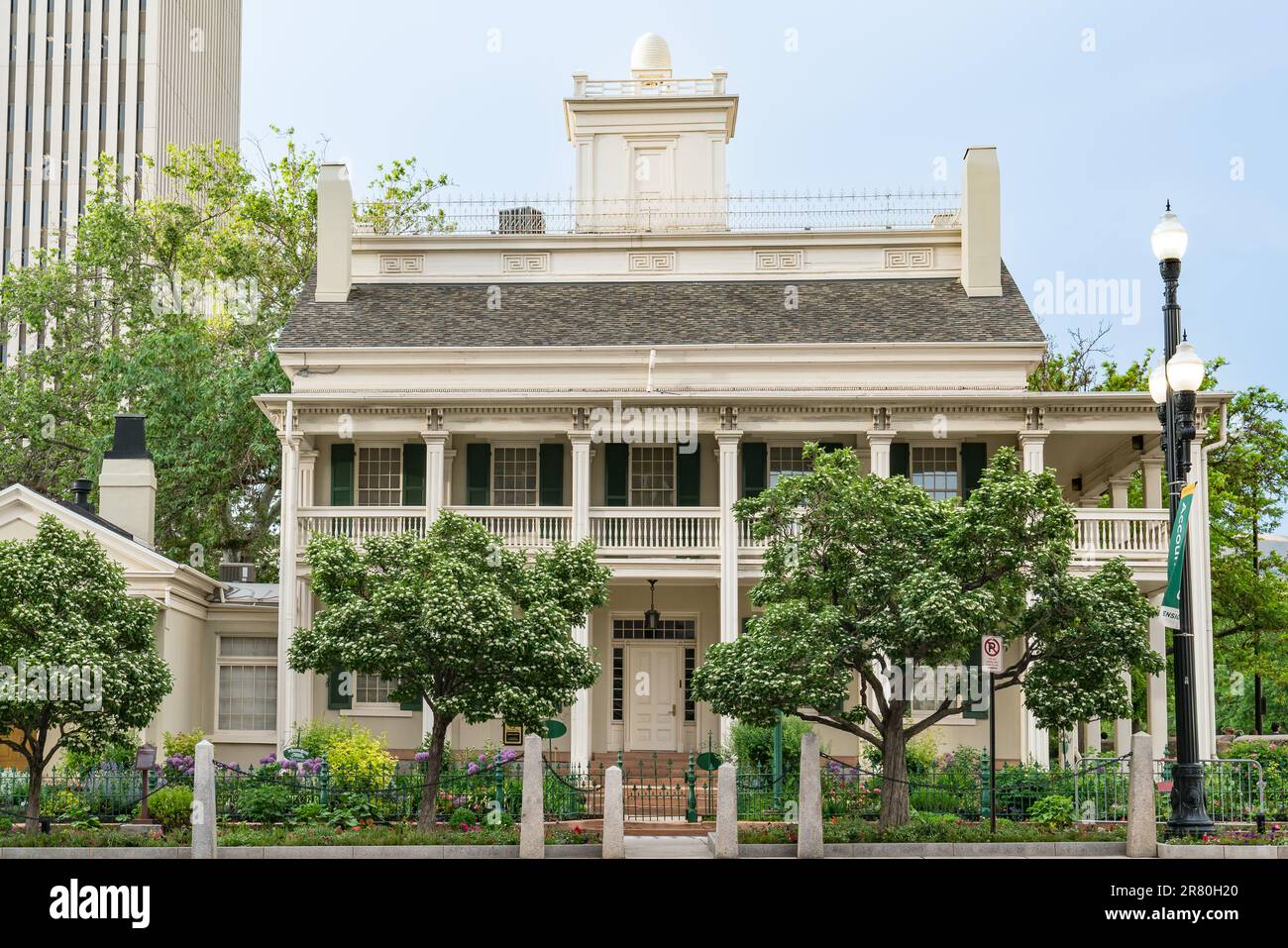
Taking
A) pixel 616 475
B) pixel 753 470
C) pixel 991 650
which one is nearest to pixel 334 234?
pixel 616 475

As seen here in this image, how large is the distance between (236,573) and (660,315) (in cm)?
1048

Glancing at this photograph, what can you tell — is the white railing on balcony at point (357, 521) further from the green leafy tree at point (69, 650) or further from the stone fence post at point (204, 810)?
the stone fence post at point (204, 810)

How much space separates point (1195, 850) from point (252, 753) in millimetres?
18048

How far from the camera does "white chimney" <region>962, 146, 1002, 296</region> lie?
107 ft

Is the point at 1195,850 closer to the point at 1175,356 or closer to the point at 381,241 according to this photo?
the point at 1175,356

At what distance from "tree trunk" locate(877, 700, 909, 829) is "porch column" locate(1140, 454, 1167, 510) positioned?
10882 mm

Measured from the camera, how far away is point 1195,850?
17469 millimetres

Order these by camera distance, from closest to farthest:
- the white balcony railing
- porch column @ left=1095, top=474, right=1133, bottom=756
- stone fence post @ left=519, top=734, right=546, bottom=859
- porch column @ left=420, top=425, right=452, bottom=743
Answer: stone fence post @ left=519, top=734, right=546, bottom=859 < the white balcony railing < porch column @ left=420, top=425, right=452, bottom=743 < porch column @ left=1095, top=474, right=1133, bottom=756

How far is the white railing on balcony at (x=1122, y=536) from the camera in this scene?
27703mm

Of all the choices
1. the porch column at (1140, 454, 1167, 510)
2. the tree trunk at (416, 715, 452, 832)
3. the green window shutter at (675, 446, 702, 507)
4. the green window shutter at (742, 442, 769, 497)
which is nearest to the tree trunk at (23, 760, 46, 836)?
the tree trunk at (416, 715, 452, 832)

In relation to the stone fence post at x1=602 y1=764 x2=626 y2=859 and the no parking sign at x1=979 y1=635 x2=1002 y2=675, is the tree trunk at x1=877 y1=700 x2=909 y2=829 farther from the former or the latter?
the stone fence post at x1=602 y1=764 x2=626 y2=859

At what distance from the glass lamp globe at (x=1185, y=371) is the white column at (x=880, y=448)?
33.9 ft

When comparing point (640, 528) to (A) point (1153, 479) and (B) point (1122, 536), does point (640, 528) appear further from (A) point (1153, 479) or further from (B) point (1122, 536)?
(A) point (1153, 479)

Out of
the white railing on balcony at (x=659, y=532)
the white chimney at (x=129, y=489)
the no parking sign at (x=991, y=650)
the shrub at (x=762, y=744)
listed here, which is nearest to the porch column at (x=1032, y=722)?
the shrub at (x=762, y=744)
